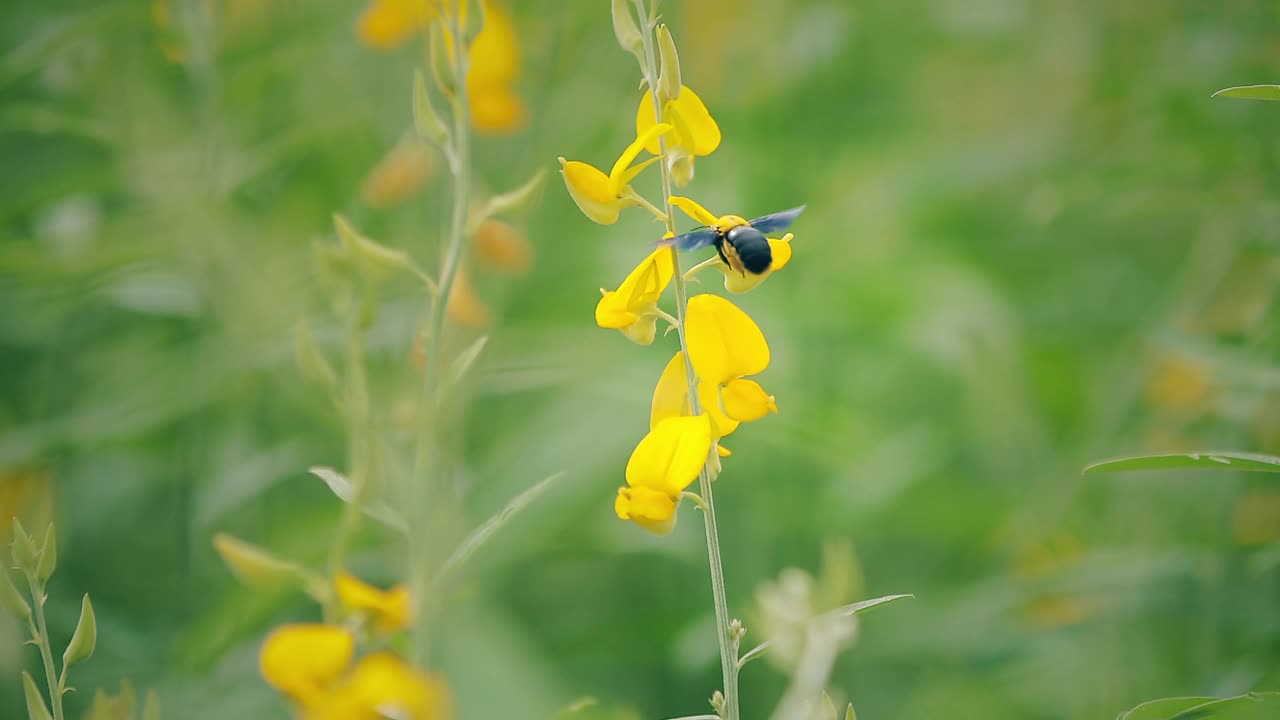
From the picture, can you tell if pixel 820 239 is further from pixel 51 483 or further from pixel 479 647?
pixel 51 483

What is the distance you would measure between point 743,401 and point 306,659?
0.24m

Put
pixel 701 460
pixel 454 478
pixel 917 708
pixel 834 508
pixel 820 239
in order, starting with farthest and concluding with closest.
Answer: pixel 820 239 → pixel 834 508 → pixel 917 708 → pixel 454 478 → pixel 701 460

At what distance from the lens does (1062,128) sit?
1535 millimetres

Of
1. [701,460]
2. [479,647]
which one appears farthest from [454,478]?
[701,460]

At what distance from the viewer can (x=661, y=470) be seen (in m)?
0.37

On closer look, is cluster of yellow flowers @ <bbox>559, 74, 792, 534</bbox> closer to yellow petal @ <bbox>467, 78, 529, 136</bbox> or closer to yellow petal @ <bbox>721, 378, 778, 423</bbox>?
yellow petal @ <bbox>721, 378, 778, 423</bbox>

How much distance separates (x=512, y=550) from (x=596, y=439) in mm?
152

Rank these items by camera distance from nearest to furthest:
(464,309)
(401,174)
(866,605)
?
(866,605), (464,309), (401,174)

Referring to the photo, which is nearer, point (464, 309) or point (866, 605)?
point (866, 605)

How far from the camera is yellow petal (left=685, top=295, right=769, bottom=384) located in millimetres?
378

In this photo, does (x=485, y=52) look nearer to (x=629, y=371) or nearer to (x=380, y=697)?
(x=629, y=371)

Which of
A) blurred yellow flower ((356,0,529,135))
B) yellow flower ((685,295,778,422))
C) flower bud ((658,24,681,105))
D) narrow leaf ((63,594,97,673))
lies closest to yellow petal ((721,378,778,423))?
yellow flower ((685,295,778,422))

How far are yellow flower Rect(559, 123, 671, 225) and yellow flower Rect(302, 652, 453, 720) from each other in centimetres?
25

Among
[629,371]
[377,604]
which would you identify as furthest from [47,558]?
[629,371]
